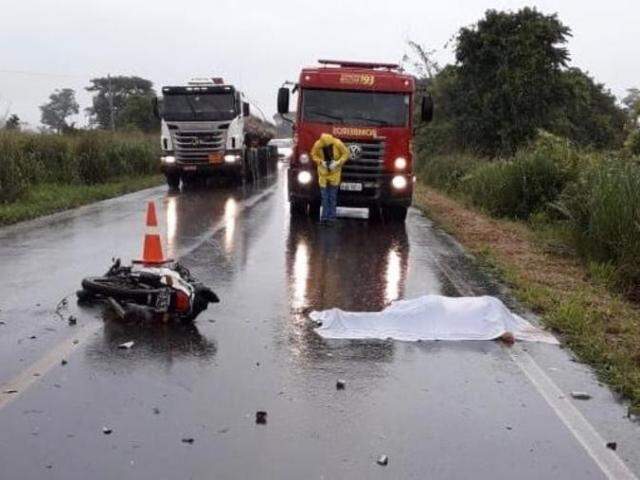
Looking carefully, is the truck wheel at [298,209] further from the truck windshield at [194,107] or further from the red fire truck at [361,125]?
the truck windshield at [194,107]

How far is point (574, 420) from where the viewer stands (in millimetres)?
4738

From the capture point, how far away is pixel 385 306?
7703 millimetres

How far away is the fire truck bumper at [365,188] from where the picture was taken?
15.0m

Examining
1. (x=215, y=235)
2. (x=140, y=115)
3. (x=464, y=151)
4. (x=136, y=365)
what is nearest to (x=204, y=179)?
(x=464, y=151)

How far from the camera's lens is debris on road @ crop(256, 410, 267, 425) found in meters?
4.51

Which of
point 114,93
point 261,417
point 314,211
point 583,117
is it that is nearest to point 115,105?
Answer: point 114,93

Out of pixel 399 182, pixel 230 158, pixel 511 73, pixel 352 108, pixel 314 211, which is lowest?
pixel 314 211

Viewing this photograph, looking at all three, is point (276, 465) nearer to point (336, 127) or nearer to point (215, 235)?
point (215, 235)

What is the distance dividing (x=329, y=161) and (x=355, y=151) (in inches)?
32.1

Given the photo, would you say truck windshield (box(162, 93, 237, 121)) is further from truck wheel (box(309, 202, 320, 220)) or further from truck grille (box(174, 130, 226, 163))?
truck wheel (box(309, 202, 320, 220))

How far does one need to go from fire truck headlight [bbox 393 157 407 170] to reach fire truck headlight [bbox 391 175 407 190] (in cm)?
17

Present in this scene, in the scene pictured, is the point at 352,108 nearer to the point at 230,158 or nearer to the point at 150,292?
the point at 150,292

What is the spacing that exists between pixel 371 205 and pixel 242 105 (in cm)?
1191

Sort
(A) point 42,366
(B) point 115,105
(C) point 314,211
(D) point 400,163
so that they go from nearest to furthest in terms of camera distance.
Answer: (A) point 42,366 < (D) point 400,163 < (C) point 314,211 < (B) point 115,105
